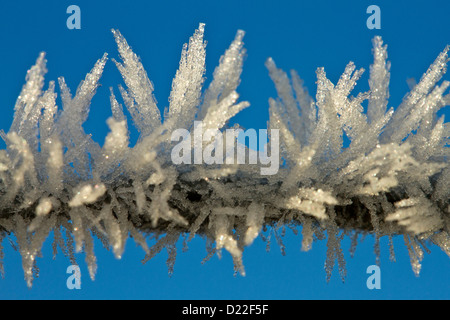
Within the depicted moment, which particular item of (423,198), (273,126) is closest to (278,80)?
(273,126)

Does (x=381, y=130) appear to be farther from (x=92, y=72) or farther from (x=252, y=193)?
(x=92, y=72)

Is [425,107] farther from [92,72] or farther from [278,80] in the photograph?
[92,72]

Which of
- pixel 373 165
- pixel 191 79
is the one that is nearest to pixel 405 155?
pixel 373 165

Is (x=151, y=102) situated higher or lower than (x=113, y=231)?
higher

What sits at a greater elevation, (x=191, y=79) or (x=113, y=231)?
(x=191, y=79)

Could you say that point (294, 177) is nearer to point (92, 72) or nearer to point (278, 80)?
point (278, 80)
